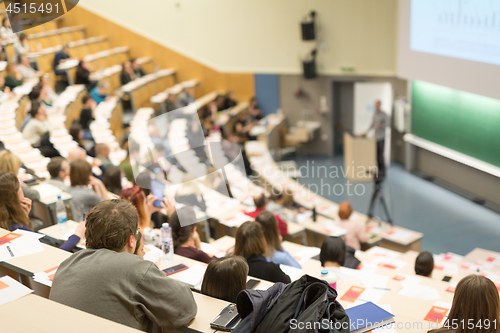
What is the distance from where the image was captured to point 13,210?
9.99ft

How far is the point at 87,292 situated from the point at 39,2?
2453 millimetres

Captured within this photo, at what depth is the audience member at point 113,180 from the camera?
15.3 ft

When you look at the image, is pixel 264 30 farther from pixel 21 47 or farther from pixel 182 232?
pixel 182 232

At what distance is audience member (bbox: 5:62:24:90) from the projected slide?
6.50 meters

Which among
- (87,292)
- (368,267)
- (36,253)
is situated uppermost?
(87,292)

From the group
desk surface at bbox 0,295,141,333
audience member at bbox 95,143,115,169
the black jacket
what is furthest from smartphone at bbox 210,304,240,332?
audience member at bbox 95,143,115,169

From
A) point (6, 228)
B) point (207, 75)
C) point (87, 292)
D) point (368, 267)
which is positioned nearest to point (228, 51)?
point (207, 75)

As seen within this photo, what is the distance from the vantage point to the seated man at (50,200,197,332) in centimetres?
182

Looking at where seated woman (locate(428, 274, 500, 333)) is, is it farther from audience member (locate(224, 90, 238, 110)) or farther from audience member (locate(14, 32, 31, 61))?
audience member (locate(224, 90, 238, 110))

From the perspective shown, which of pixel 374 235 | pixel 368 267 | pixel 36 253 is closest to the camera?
pixel 36 253

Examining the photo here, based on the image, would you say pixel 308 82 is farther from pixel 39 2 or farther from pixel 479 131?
pixel 39 2

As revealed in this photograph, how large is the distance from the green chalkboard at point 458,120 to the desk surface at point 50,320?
24.1ft

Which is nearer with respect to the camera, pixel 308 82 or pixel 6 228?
pixel 6 228

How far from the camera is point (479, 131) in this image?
7.88m
